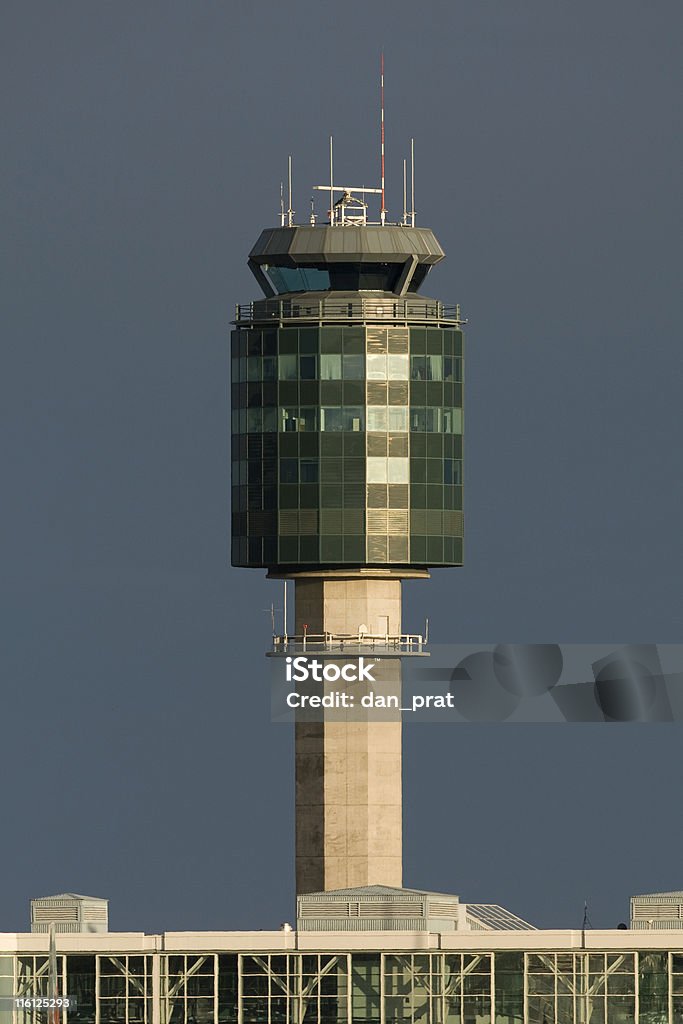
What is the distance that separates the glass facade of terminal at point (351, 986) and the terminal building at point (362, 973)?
0.16ft

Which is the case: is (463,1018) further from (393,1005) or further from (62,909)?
(62,909)

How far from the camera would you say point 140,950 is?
193 meters

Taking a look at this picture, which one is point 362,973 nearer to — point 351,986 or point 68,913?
point 351,986

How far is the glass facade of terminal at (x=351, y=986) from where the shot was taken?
192 metres

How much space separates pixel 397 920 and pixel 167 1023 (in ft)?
40.8

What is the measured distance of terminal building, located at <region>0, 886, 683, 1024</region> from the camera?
192125 millimetres

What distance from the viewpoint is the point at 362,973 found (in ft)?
632

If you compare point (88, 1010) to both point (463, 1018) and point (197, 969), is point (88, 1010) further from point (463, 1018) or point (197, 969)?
point (463, 1018)

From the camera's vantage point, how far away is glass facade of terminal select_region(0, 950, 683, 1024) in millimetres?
192250

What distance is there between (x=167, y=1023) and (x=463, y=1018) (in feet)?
47.9

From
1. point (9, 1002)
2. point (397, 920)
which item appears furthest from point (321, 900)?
point (9, 1002)

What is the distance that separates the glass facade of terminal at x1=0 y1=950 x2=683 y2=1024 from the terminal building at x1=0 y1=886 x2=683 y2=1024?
49 millimetres

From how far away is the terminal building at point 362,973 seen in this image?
630 feet

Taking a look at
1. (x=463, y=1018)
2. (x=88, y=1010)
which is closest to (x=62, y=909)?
(x=88, y=1010)
